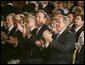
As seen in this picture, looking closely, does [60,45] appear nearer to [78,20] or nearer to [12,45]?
[78,20]

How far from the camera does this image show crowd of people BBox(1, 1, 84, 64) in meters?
8.28

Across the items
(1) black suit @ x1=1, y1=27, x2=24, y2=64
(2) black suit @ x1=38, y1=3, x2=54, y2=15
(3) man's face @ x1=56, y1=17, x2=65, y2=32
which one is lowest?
(1) black suit @ x1=1, y1=27, x2=24, y2=64

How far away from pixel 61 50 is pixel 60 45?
133 mm

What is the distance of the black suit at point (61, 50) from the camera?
823 cm

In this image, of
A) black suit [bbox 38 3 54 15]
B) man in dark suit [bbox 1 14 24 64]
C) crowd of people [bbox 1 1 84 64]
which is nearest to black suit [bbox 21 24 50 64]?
crowd of people [bbox 1 1 84 64]

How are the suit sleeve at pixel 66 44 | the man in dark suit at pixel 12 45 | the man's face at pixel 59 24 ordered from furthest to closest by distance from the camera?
the man in dark suit at pixel 12 45, the man's face at pixel 59 24, the suit sleeve at pixel 66 44

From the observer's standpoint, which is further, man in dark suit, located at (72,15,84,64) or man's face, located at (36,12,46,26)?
man's face, located at (36,12,46,26)

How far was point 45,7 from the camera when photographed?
27.6ft

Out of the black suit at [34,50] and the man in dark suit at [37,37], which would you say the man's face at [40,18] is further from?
the black suit at [34,50]

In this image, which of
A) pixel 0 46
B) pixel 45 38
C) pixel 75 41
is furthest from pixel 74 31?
pixel 0 46

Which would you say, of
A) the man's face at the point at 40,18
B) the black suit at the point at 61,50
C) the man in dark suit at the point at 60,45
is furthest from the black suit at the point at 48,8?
the black suit at the point at 61,50

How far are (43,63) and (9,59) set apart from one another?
2.92ft

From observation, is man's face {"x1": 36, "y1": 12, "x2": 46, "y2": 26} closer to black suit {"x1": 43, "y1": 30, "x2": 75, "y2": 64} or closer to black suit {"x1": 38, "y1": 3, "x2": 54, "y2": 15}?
black suit {"x1": 38, "y1": 3, "x2": 54, "y2": 15}

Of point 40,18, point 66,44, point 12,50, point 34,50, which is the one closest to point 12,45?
point 12,50
